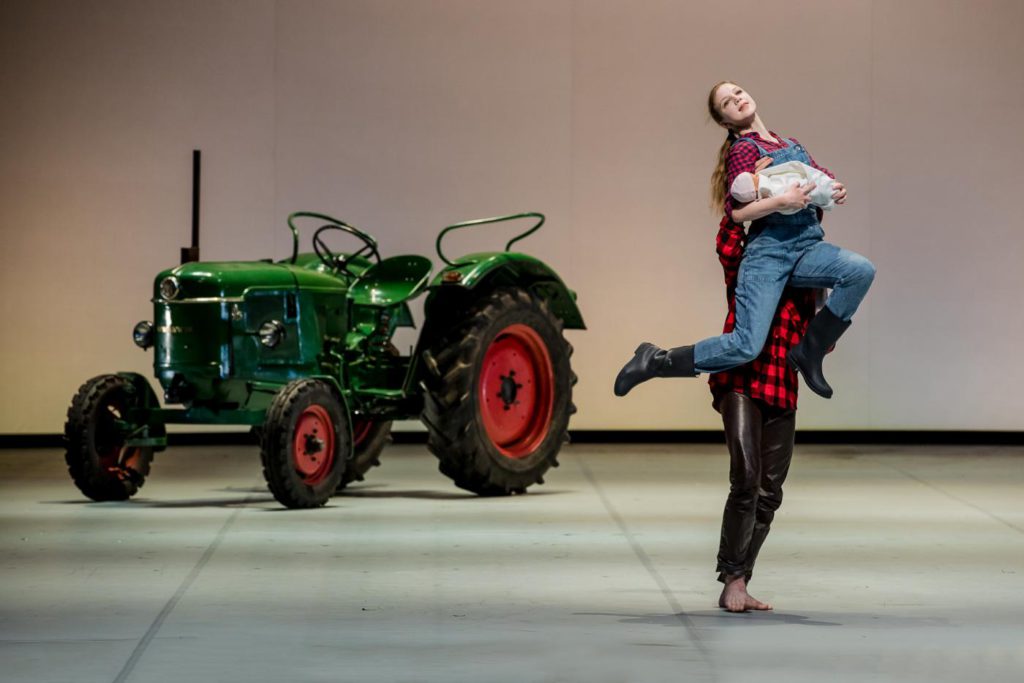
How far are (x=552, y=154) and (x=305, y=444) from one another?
4.43m

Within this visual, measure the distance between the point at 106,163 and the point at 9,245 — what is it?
830mm

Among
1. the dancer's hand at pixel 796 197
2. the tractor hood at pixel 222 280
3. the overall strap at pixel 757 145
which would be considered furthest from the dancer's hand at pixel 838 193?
the tractor hood at pixel 222 280

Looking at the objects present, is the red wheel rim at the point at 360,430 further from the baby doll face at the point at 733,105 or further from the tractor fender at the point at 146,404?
the baby doll face at the point at 733,105

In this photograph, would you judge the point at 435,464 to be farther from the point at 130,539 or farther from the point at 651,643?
the point at 651,643

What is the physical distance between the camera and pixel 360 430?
917cm

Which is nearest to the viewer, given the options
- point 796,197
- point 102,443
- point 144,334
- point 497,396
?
point 796,197

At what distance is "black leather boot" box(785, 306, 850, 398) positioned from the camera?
504cm

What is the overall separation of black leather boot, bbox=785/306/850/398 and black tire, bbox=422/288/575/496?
3402 millimetres

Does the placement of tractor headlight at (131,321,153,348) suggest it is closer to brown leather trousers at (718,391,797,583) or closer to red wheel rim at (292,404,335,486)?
red wheel rim at (292,404,335,486)

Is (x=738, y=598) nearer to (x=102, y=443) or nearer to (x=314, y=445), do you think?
(x=314, y=445)

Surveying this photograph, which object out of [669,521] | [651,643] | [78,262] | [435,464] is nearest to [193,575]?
[651,643]

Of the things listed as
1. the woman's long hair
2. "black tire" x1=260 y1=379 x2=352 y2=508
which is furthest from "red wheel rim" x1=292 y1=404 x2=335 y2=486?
the woman's long hair

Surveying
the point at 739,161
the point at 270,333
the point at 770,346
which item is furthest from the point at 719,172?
the point at 270,333

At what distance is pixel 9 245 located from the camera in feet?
38.0
